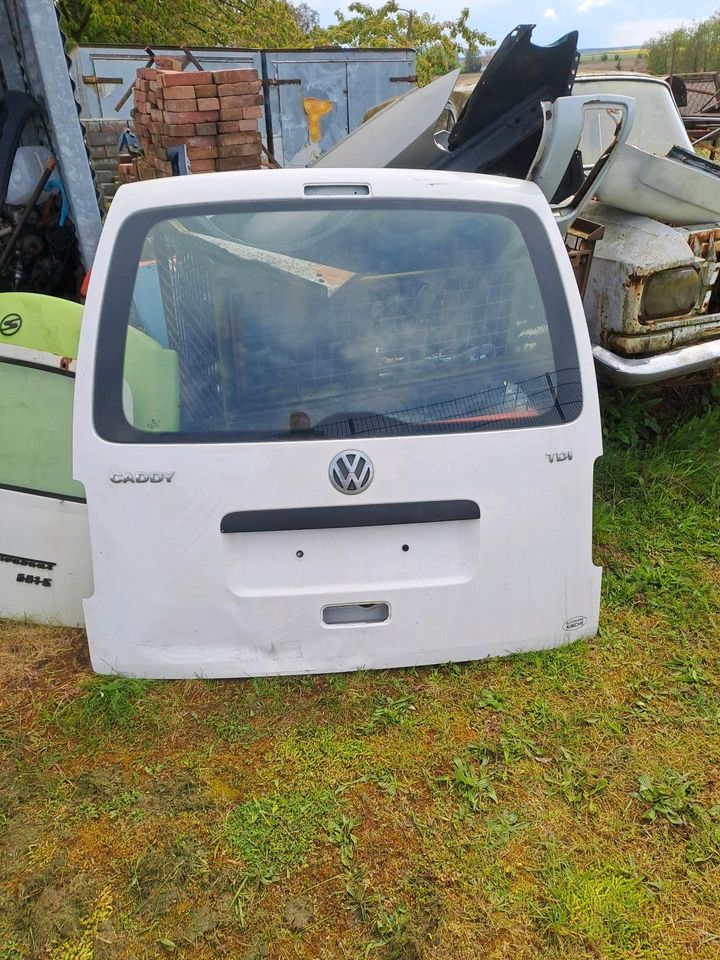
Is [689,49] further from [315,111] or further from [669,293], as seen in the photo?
[669,293]

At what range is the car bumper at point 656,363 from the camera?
11.4ft

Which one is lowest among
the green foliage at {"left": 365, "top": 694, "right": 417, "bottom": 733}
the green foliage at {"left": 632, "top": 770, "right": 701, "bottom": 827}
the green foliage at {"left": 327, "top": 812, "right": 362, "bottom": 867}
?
the green foliage at {"left": 632, "top": 770, "right": 701, "bottom": 827}

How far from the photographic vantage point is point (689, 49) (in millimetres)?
48875

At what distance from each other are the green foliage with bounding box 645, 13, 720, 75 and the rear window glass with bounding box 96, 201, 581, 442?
5085cm

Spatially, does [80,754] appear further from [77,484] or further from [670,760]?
[670,760]

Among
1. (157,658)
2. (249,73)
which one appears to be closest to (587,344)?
(157,658)

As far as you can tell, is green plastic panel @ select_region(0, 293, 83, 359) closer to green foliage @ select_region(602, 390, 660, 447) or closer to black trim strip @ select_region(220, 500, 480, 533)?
black trim strip @ select_region(220, 500, 480, 533)

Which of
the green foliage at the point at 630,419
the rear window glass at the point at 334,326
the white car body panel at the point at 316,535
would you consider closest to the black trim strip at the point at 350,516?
the white car body panel at the point at 316,535

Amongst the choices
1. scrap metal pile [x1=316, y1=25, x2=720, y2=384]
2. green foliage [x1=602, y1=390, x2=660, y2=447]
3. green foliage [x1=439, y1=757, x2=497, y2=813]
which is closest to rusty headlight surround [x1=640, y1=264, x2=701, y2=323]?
scrap metal pile [x1=316, y1=25, x2=720, y2=384]

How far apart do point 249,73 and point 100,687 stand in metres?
4.81

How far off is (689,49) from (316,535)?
5797cm

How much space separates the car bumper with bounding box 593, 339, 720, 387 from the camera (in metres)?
3.47

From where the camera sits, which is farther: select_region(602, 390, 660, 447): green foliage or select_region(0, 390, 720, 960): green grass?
select_region(602, 390, 660, 447): green foliage

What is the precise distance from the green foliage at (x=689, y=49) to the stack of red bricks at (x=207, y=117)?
47647mm
